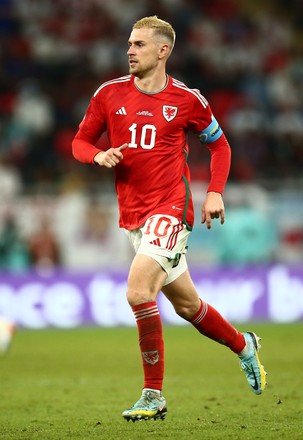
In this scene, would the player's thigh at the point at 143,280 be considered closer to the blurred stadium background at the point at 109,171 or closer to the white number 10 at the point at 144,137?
the white number 10 at the point at 144,137

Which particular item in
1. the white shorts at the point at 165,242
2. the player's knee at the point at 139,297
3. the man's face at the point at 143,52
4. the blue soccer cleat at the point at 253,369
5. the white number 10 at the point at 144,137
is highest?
the man's face at the point at 143,52

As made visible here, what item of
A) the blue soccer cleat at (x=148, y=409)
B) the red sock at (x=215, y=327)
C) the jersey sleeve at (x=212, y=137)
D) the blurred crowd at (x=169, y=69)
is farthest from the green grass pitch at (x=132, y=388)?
the blurred crowd at (x=169, y=69)

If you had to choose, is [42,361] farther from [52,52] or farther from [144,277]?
[52,52]

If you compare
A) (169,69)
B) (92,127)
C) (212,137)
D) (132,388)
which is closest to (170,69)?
(169,69)

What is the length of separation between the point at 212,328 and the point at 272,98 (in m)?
13.0

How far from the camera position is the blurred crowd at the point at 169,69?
1672cm

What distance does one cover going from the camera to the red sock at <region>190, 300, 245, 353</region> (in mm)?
6275

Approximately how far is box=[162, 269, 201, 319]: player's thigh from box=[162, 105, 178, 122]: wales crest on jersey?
3.14 ft

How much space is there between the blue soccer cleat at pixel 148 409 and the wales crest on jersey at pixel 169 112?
1658mm

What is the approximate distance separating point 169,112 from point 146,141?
0.24 metres

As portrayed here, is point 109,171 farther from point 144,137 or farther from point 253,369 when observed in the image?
point 144,137

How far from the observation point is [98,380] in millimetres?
8625

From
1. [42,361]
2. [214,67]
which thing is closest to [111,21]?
[214,67]

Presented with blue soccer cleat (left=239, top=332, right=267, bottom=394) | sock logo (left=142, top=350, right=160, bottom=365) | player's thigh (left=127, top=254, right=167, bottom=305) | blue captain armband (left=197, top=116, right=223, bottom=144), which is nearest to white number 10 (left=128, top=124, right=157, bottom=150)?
blue captain armband (left=197, top=116, right=223, bottom=144)
